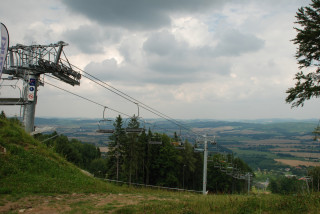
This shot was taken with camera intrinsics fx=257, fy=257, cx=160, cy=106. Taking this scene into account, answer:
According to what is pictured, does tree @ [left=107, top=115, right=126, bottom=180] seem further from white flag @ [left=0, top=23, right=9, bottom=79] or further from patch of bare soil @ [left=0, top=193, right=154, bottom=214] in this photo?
white flag @ [left=0, top=23, right=9, bottom=79]

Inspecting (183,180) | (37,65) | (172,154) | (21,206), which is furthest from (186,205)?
(183,180)

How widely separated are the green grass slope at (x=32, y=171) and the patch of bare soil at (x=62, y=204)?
3.82 ft

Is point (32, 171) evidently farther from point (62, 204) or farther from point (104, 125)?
point (104, 125)

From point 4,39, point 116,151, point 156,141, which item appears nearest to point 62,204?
point 4,39

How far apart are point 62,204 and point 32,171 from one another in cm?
447

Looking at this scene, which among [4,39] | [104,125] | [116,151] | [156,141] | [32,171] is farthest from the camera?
[116,151]

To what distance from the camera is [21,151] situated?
558 inches

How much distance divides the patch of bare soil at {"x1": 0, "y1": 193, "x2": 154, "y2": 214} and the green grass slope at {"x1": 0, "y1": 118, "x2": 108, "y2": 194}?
1.16m

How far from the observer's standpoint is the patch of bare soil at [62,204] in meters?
8.71

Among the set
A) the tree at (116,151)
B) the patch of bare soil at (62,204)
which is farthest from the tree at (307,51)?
the tree at (116,151)

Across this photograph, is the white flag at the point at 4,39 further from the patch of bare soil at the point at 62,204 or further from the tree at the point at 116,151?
the tree at the point at 116,151

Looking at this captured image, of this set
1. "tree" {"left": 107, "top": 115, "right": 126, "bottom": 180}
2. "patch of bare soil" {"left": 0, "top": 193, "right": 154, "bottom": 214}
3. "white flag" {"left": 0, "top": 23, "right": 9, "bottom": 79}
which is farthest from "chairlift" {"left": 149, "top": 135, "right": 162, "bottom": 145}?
"white flag" {"left": 0, "top": 23, "right": 9, "bottom": 79}

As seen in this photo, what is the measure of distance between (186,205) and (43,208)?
496 centimetres

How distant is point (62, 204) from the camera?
9570mm
